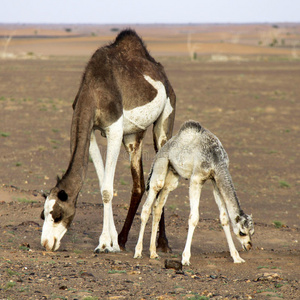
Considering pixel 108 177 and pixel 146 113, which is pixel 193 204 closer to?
pixel 108 177

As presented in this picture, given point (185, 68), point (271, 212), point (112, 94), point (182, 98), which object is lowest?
point (271, 212)

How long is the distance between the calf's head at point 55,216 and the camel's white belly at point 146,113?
5.94ft

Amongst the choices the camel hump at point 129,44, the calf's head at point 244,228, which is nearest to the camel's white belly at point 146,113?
the camel hump at point 129,44

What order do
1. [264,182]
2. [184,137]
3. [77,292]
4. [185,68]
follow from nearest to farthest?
1. [77,292]
2. [184,137]
3. [264,182]
4. [185,68]

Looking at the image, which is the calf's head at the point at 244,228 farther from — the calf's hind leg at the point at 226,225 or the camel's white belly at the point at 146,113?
the camel's white belly at the point at 146,113

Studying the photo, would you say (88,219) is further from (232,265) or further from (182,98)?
(182,98)

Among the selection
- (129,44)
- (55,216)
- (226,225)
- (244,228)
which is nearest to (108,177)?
(55,216)

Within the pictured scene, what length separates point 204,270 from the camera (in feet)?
25.2

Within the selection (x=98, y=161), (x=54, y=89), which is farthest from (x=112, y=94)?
(x=54, y=89)

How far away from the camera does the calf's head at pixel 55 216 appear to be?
25.5ft

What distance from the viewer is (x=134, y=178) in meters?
9.56

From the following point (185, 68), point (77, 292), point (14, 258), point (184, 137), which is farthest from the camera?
point (185, 68)

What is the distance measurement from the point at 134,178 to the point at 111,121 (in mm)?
1370

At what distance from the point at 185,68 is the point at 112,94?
3435 cm
